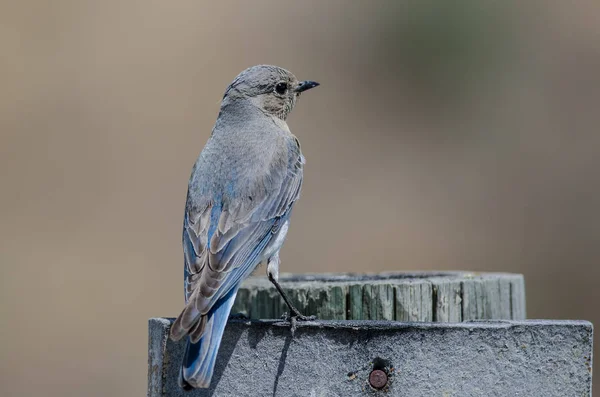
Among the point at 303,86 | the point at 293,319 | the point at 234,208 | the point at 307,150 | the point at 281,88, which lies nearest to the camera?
the point at 293,319

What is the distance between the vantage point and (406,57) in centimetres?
1631

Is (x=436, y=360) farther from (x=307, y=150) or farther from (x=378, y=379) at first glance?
(x=307, y=150)

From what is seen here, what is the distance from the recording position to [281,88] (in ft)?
22.4

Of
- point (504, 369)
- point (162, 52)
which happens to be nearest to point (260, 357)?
point (504, 369)

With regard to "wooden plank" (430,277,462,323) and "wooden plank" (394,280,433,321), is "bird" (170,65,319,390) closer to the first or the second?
"wooden plank" (394,280,433,321)

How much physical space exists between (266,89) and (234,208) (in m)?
1.47

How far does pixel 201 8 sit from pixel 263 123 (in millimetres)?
10507

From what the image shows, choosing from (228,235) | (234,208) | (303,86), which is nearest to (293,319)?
(228,235)

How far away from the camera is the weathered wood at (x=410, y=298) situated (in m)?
5.62

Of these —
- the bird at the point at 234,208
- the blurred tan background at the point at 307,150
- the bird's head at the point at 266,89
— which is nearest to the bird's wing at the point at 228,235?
the bird at the point at 234,208

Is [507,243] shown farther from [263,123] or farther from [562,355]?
[562,355]

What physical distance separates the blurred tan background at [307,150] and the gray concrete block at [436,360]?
20.9 feet

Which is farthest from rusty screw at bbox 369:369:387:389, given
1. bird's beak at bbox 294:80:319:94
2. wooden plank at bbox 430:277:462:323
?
bird's beak at bbox 294:80:319:94

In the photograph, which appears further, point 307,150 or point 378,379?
point 307,150
